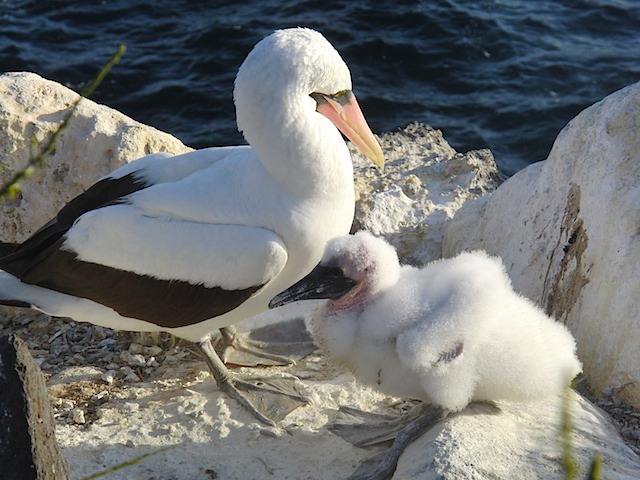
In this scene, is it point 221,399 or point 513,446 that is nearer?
point 513,446

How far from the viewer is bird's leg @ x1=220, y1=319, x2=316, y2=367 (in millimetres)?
5176

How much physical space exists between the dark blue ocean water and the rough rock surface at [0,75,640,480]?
2.83 meters

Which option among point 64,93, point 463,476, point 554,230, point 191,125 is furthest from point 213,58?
point 463,476

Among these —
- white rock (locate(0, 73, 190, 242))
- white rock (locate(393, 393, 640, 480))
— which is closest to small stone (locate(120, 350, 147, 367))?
white rock (locate(0, 73, 190, 242))

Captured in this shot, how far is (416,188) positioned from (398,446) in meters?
2.50

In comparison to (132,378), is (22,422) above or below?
above

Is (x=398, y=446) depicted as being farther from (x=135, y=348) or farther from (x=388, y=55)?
(x=388, y=55)

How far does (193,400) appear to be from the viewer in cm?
444

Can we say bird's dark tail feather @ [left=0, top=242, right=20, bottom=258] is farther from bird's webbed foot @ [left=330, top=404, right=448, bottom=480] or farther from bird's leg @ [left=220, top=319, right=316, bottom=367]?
bird's webbed foot @ [left=330, top=404, right=448, bottom=480]

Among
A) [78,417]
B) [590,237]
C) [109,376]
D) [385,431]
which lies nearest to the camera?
[385,431]

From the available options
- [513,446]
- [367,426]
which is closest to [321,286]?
[367,426]

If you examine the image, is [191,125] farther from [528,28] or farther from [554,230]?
[554,230]

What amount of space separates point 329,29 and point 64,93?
16.3 ft

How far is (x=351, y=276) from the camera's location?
151 inches
